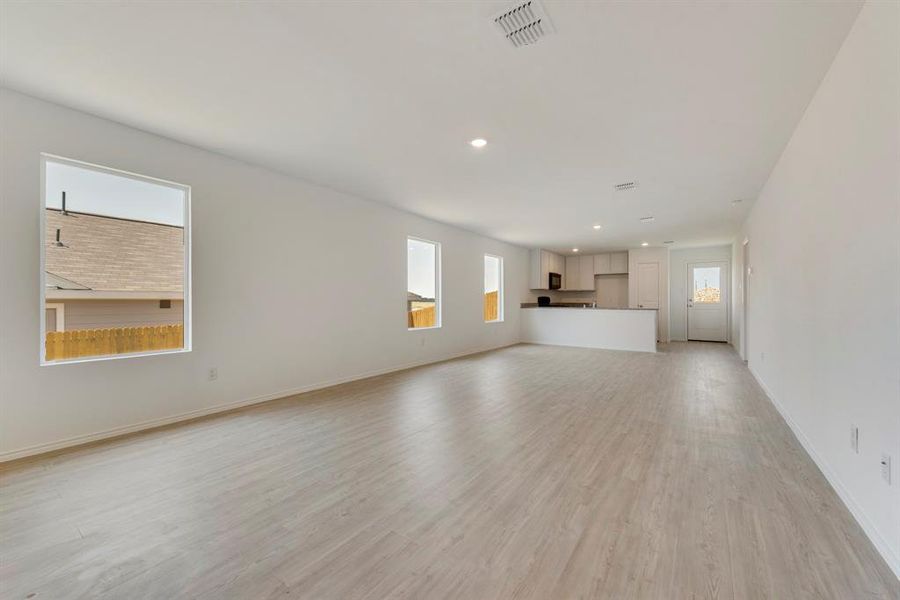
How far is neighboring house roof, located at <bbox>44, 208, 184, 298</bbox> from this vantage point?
2920 millimetres

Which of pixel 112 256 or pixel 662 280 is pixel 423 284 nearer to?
pixel 112 256

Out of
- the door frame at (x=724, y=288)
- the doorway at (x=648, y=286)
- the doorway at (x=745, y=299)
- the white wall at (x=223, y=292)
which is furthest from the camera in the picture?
the doorway at (x=648, y=286)

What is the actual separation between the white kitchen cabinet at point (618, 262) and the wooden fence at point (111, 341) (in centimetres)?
1033

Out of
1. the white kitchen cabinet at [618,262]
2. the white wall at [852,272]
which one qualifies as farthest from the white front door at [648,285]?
the white wall at [852,272]

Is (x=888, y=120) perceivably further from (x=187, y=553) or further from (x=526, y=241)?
(x=526, y=241)

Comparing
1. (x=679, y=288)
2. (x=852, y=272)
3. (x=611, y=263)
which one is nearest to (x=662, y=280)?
(x=679, y=288)

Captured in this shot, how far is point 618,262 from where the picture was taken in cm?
1071

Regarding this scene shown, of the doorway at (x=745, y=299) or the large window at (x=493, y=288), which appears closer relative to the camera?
the doorway at (x=745, y=299)

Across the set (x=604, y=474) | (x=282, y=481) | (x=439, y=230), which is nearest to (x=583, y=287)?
(x=439, y=230)

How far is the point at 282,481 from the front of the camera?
2.32 m

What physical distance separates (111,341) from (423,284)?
4.30 meters

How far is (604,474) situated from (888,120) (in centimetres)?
224

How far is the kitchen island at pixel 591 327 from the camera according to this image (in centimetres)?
802

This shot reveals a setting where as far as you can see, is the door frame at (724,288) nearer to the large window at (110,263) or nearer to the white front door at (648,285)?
the white front door at (648,285)
